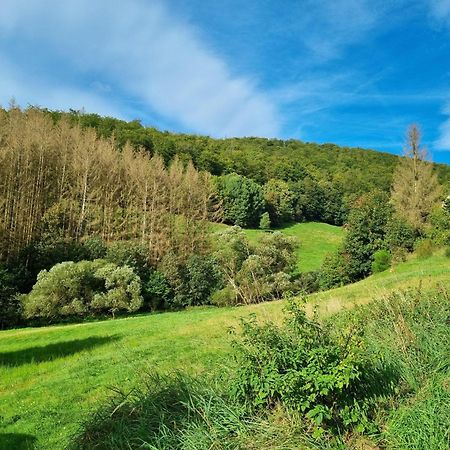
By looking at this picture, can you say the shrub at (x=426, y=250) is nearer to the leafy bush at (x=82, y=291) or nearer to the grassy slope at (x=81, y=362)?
the grassy slope at (x=81, y=362)

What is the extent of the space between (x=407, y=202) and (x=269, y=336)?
44.8m

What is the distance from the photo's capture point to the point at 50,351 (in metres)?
15.0

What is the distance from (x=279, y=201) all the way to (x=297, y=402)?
227 feet

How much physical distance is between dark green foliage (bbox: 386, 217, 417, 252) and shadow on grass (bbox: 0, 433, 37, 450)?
33.5 m

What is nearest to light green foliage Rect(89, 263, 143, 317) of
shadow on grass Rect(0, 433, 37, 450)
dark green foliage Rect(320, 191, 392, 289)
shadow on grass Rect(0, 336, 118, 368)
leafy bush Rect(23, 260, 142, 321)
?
leafy bush Rect(23, 260, 142, 321)

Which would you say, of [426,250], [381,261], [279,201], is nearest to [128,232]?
[381,261]

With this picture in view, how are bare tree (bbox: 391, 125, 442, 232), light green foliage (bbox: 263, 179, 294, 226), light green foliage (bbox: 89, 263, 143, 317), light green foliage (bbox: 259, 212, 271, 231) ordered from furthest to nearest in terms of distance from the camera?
light green foliage (bbox: 263, 179, 294, 226) < light green foliage (bbox: 259, 212, 271, 231) < bare tree (bbox: 391, 125, 442, 232) < light green foliage (bbox: 89, 263, 143, 317)

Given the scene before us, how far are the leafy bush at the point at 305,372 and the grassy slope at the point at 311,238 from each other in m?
42.2

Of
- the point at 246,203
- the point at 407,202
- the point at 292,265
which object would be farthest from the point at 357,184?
the point at 292,265

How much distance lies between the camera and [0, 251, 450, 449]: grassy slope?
7238mm

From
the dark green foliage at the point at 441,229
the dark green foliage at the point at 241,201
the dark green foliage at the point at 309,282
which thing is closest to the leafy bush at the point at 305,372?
the dark green foliage at the point at 441,229

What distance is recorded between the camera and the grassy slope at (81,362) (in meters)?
7.24

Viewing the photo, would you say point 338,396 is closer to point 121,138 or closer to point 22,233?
point 22,233

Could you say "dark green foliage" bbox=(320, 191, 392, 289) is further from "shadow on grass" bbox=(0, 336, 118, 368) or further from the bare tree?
"shadow on grass" bbox=(0, 336, 118, 368)
